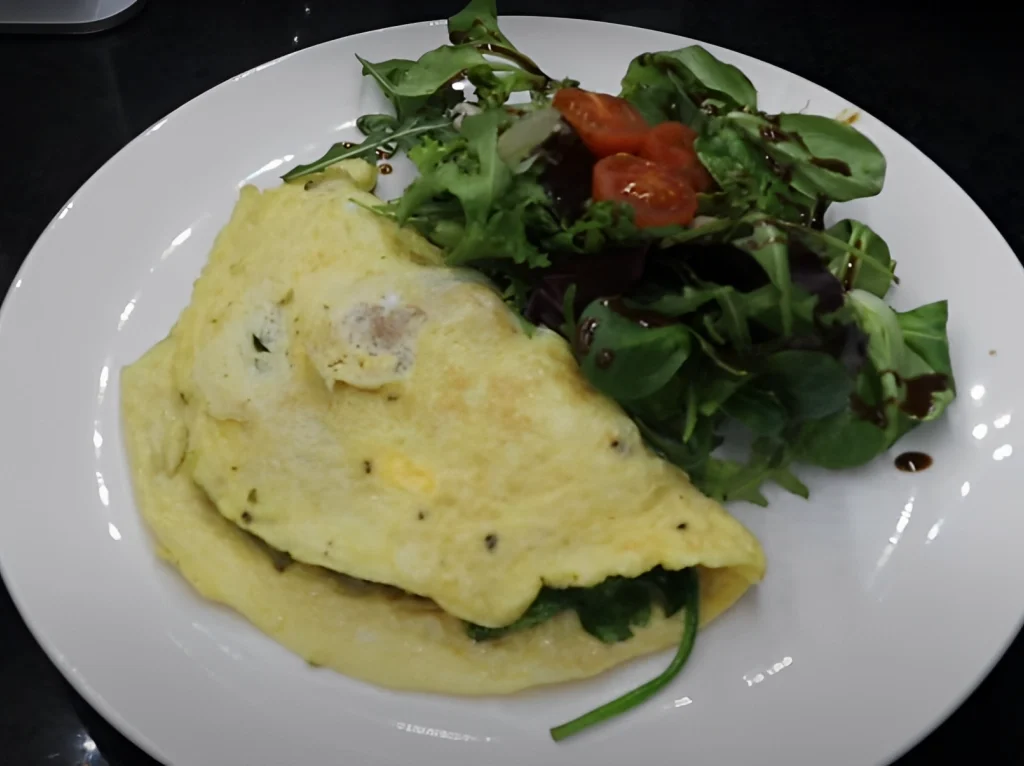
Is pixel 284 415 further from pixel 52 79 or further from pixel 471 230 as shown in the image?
pixel 52 79

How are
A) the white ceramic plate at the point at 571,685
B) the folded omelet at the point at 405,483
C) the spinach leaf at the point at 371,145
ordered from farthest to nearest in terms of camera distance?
the spinach leaf at the point at 371,145 → the folded omelet at the point at 405,483 → the white ceramic plate at the point at 571,685

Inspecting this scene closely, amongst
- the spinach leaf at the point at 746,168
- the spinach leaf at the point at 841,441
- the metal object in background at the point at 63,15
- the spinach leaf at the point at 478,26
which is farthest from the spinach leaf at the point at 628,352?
the metal object in background at the point at 63,15

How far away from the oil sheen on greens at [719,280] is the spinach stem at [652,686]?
0.80 ft

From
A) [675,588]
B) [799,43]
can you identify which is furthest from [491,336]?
[799,43]

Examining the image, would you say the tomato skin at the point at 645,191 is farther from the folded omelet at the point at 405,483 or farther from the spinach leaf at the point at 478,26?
the spinach leaf at the point at 478,26

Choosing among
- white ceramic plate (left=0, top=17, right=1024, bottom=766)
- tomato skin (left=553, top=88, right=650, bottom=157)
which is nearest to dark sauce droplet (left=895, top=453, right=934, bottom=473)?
white ceramic plate (left=0, top=17, right=1024, bottom=766)

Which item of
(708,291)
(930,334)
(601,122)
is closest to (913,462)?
(930,334)

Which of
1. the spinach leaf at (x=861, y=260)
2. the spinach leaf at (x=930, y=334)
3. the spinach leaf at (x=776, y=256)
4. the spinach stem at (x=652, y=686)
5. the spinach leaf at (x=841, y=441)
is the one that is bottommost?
the spinach stem at (x=652, y=686)

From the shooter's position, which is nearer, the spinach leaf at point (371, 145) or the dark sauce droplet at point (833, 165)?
the dark sauce droplet at point (833, 165)

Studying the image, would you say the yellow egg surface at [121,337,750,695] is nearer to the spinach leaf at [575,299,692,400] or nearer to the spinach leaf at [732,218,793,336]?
the spinach leaf at [575,299,692,400]

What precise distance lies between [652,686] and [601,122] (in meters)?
1.20

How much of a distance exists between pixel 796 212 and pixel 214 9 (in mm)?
2466

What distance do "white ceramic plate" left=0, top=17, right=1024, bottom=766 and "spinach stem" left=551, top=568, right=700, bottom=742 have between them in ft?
Answer: 0.08

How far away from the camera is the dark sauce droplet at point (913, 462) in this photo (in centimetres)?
180
